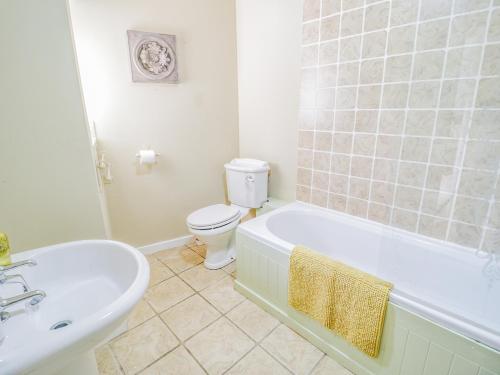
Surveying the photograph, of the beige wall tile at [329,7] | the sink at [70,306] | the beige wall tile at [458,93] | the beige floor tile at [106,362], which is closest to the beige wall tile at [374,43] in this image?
the beige wall tile at [329,7]

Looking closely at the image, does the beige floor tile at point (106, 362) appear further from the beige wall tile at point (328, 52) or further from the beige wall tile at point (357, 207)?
the beige wall tile at point (328, 52)

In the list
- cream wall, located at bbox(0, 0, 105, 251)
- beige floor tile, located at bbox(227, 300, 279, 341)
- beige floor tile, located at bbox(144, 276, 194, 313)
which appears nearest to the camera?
cream wall, located at bbox(0, 0, 105, 251)

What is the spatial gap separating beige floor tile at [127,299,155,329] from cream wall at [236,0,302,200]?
1.36 meters

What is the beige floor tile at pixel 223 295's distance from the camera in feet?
5.90

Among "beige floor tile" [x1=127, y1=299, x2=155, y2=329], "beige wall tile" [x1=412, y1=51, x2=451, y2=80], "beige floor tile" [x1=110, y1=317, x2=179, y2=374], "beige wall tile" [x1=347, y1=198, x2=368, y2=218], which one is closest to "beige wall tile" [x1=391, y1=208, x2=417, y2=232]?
"beige wall tile" [x1=347, y1=198, x2=368, y2=218]

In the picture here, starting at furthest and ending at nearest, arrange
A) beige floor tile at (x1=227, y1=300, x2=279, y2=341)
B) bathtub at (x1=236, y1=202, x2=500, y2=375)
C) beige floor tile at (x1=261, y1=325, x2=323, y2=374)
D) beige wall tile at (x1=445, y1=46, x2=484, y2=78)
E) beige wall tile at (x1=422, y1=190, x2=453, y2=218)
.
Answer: beige floor tile at (x1=227, y1=300, x2=279, y2=341) < beige wall tile at (x1=422, y1=190, x2=453, y2=218) < beige floor tile at (x1=261, y1=325, x2=323, y2=374) < beige wall tile at (x1=445, y1=46, x2=484, y2=78) < bathtub at (x1=236, y1=202, x2=500, y2=375)

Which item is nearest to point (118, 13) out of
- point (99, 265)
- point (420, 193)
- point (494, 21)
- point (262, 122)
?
point (262, 122)

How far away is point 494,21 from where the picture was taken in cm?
120

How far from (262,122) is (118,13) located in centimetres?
135

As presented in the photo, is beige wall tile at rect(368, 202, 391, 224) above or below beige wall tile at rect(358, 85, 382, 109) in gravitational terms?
below

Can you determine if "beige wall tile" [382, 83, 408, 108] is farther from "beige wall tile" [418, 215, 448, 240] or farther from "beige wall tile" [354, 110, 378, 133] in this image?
"beige wall tile" [418, 215, 448, 240]

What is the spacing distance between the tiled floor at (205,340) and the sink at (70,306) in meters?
0.50

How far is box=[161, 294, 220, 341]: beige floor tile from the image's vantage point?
160cm

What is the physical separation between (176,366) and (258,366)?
43 centimetres
